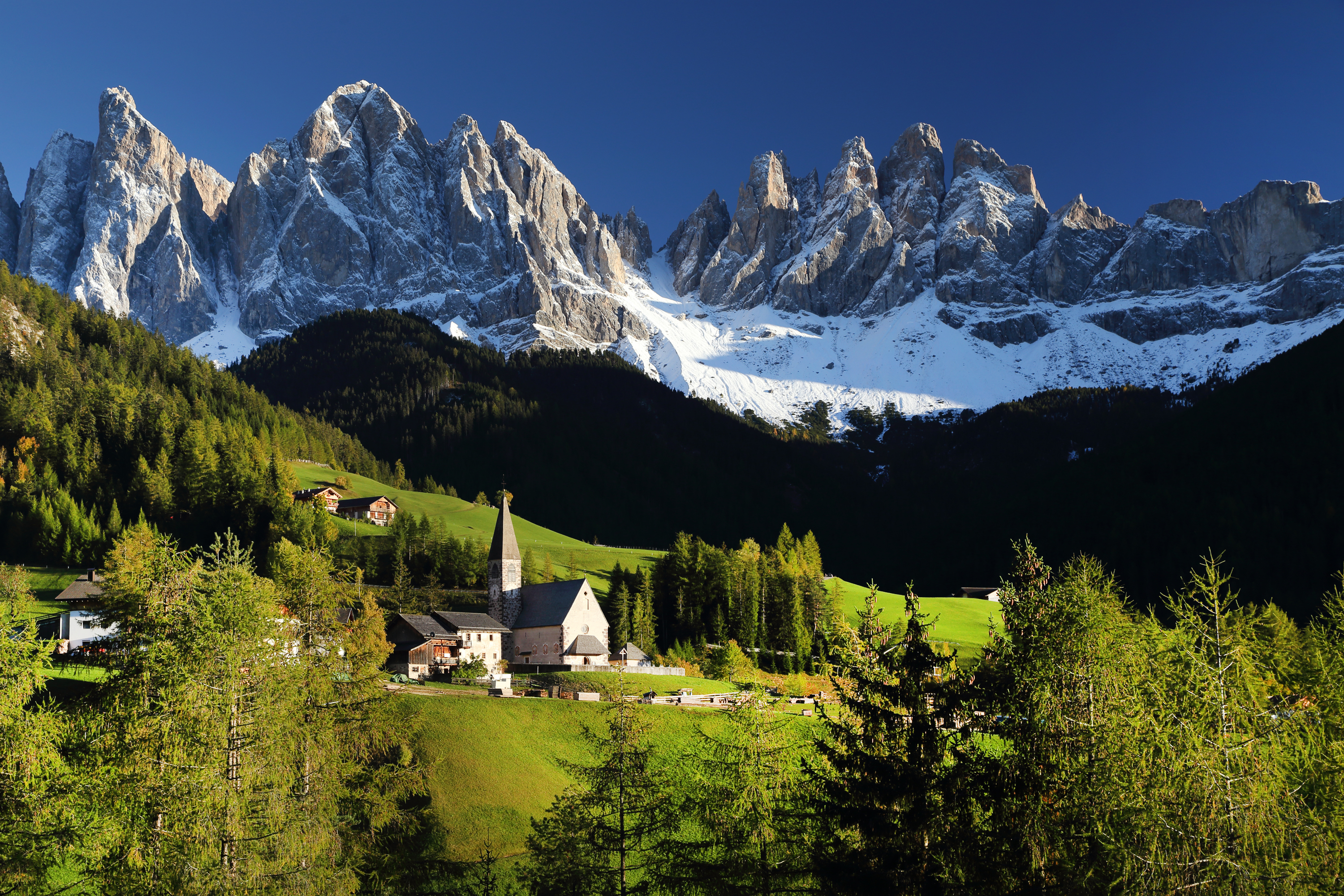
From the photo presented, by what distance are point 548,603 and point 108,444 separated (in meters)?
74.4

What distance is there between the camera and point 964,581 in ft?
573

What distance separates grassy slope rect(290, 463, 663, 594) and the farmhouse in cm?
360

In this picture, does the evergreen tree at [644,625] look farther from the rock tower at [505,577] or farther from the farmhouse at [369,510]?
the farmhouse at [369,510]

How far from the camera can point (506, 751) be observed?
→ 45.8 metres

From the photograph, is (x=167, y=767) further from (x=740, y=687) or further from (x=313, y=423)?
(x=313, y=423)

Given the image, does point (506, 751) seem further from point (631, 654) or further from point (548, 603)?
point (631, 654)

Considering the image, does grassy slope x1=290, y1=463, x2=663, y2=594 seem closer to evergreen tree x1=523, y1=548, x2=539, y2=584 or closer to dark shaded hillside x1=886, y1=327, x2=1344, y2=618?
evergreen tree x1=523, y1=548, x2=539, y2=584

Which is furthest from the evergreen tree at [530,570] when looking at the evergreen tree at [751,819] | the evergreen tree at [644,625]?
the evergreen tree at [751,819]

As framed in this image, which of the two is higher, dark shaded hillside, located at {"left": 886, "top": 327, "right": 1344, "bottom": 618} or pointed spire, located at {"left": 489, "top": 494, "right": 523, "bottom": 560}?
dark shaded hillside, located at {"left": 886, "top": 327, "right": 1344, "bottom": 618}

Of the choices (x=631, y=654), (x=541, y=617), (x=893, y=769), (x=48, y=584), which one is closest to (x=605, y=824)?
(x=893, y=769)

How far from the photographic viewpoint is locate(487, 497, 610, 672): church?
74.1 m

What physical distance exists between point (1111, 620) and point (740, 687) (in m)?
12.7

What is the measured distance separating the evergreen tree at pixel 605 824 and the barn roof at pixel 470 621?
44222 millimetres

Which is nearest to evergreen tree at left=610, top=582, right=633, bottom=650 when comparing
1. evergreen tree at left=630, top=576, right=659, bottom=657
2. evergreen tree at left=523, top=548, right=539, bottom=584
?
evergreen tree at left=630, top=576, right=659, bottom=657
